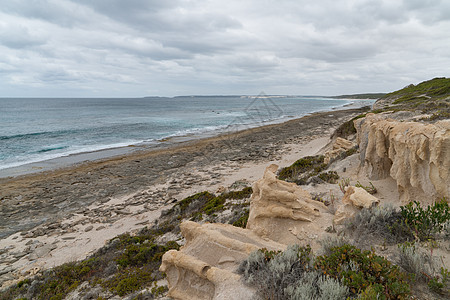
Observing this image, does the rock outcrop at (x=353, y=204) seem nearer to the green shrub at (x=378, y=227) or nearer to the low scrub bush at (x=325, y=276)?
the green shrub at (x=378, y=227)

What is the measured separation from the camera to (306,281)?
3271 millimetres

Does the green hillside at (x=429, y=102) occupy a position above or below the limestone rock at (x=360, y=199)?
above

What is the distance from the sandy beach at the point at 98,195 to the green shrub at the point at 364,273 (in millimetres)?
8384

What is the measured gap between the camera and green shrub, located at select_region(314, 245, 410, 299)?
283 cm

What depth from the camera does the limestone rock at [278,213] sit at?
556cm

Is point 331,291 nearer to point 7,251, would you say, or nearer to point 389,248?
point 389,248

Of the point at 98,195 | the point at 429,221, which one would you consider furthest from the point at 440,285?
the point at 98,195

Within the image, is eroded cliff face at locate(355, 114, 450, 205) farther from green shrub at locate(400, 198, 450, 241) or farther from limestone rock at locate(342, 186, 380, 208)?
limestone rock at locate(342, 186, 380, 208)

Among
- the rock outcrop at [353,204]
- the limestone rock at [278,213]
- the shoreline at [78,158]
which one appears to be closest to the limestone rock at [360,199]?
the rock outcrop at [353,204]

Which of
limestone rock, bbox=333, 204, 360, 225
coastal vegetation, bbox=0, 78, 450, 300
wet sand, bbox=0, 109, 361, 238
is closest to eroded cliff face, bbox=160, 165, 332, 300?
limestone rock, bbox=333, 204, 360, 225

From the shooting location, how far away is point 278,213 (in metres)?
5.89

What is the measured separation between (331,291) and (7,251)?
1178 centimetres

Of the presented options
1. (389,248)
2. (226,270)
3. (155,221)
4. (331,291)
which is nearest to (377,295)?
(331,291)

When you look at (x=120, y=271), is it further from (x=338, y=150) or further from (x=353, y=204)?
(x=338, y=150)
